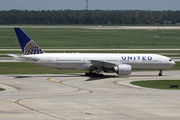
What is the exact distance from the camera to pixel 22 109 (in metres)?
25.8

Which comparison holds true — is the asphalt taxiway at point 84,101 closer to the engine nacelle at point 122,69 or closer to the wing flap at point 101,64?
the engine nacelle at point 122,69

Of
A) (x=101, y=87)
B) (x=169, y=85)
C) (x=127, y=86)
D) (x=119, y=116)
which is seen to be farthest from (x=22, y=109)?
(x=169, y=85)

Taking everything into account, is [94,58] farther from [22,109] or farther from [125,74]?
[22,109]

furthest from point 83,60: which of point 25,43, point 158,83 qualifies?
point 158,83

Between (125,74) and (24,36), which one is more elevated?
(24,36)

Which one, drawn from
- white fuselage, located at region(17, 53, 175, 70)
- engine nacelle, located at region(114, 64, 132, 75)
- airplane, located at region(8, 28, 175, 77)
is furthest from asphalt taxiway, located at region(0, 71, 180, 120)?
white fuselage, located at region(17, 53, 175, 70)

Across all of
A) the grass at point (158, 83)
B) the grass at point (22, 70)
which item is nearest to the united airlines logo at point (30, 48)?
the grass at point (22, 70)

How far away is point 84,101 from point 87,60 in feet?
64.4

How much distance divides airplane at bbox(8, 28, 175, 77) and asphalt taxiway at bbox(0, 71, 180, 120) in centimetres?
470

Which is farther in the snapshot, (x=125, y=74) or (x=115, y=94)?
(x=125, y=74)

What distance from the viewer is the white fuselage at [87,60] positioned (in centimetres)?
4819

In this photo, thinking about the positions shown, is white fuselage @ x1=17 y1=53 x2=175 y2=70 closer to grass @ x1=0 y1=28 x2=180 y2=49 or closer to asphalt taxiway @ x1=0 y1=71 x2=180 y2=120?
asphalt taxiway @ x1=0 y1=71 x2=180 y2=120

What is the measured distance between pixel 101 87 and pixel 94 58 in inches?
440

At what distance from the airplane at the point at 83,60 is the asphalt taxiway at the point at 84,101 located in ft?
15.4
